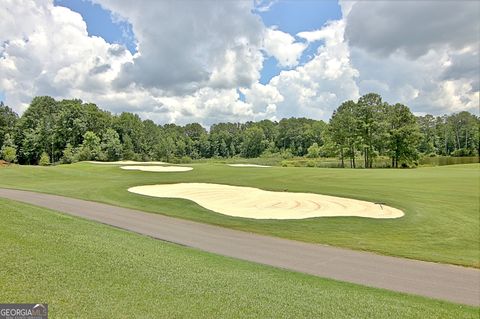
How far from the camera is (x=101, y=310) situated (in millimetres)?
5422

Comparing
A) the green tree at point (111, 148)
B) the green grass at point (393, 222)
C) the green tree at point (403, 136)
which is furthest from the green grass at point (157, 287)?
the green tree at point (111, 148)

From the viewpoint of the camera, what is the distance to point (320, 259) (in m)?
12.1

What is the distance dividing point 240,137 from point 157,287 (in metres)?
138

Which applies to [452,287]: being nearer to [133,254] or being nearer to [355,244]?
[355,244]

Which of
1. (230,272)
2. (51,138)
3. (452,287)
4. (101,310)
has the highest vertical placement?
(51,138)

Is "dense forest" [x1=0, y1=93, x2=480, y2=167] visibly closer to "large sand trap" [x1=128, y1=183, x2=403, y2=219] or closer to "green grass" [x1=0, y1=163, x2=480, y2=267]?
"green grass" [x1=0, y1=163, x2=480, y2=267]

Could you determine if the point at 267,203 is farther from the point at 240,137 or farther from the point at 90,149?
the point at 240,137

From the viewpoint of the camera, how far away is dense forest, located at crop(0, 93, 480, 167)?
237 ft

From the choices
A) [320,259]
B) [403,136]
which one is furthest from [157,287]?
[403,136]

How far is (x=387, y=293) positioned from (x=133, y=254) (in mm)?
6301

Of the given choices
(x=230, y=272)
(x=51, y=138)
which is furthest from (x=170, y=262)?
(x=51, y=138)

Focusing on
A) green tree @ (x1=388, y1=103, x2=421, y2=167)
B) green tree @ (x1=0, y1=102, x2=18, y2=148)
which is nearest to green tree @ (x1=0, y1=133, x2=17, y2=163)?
green tree @ (x1=0, y1=102, x2=18, y2=148)

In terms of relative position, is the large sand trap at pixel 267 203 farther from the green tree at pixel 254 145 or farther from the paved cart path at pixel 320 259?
the green tree at pixel 254 145

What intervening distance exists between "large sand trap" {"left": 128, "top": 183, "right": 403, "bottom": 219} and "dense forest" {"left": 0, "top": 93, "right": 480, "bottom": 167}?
50342 millimetres
